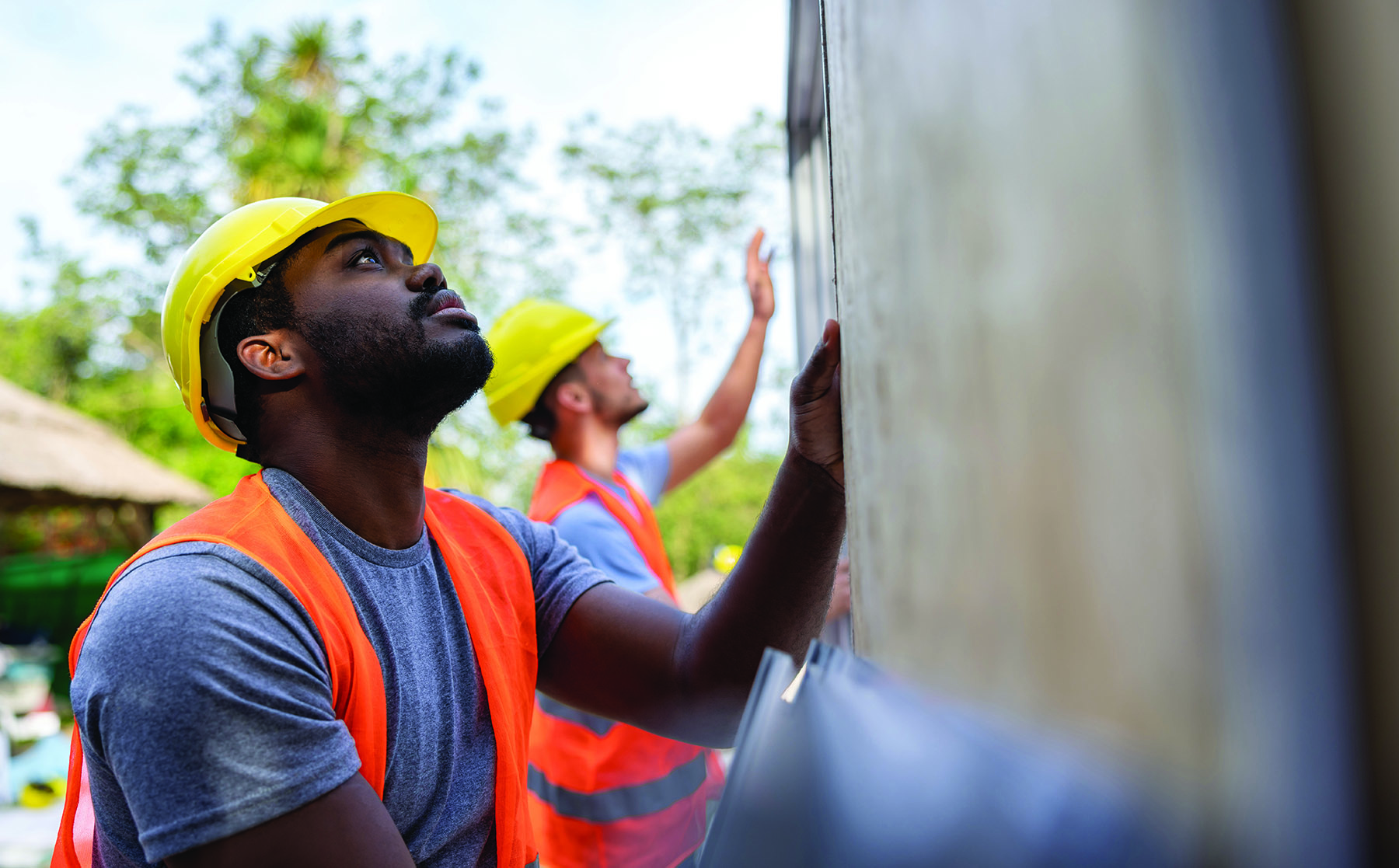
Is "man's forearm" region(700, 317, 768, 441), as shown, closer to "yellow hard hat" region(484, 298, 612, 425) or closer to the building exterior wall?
"yellow hard hat" region(484, 298, 612, 425)

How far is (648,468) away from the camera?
344cm

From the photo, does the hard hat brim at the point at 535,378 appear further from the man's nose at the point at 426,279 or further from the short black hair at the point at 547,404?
the man's nose at the point at 426,279

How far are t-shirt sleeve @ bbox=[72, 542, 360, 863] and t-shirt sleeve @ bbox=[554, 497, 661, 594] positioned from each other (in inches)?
53.9

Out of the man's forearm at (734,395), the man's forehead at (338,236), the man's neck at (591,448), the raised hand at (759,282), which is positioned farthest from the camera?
the man's forearm at (734,395)

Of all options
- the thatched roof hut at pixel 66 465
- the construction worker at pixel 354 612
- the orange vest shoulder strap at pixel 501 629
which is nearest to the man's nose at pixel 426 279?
the construction worker at pixel 354 612

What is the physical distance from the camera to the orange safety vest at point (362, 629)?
3.94ft

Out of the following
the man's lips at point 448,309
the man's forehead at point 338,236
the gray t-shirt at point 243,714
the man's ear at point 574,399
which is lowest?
the gray t-shirt at point 243,714

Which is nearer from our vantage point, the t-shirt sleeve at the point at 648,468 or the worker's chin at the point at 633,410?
the worker's chin at the point at 633,410

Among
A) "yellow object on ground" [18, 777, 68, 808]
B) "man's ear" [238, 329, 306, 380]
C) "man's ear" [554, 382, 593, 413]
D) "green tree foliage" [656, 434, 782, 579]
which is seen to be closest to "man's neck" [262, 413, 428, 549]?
"man's ear" [238, 329, 306, 380]

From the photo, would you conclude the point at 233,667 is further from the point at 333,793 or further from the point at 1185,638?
the point at 1185,638

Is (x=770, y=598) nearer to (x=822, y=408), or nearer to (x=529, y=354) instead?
(x=822, y=408)

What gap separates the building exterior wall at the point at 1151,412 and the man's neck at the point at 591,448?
2540 mm

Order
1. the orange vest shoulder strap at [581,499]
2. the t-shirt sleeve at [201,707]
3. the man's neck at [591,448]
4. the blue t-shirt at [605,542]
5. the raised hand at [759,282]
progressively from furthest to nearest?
1. the man's neck at [591,448]
2. the raised hand at [759,282]
3. the orange vest shoulder strap at [581,499]
4. the blue t-shirt at [605,542]
5. the t-shirt sleeve at [201,707]

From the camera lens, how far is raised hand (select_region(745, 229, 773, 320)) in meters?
2.86
